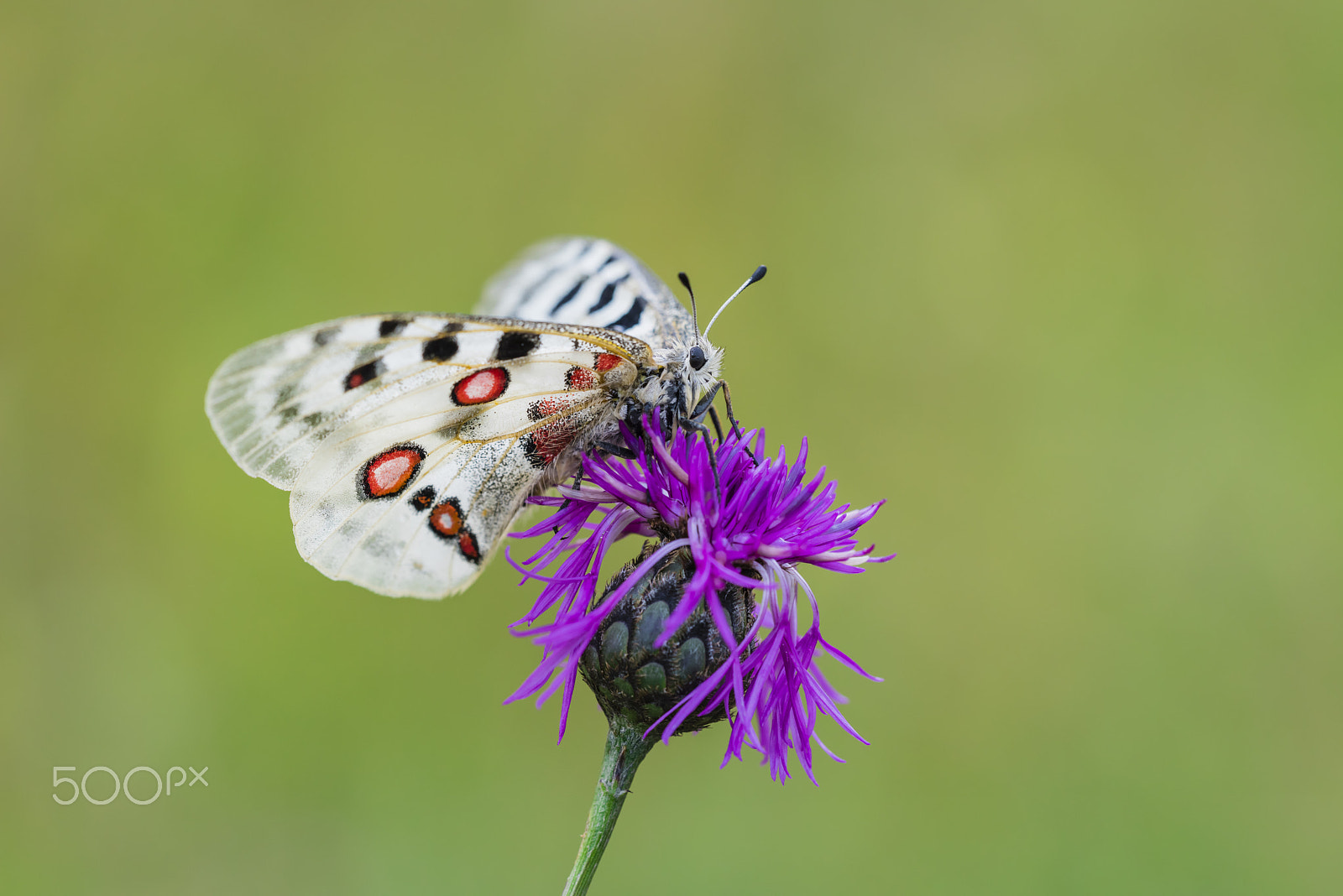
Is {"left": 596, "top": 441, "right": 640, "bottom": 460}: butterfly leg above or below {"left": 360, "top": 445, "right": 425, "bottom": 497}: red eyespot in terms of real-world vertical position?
above

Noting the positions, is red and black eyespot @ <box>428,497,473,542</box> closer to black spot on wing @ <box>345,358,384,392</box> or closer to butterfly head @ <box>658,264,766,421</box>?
black spot on wing @ <box>345,358,384,392</box>

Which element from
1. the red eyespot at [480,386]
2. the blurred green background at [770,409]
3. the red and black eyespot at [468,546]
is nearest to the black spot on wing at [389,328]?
the red eyespot at [480,386]

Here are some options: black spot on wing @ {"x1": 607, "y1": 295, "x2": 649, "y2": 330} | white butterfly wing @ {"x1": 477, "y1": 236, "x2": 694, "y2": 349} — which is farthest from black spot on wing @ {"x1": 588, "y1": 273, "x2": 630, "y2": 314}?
black spot on wing @ {"x1": 607, "y1": 295, "x2": 649, "y2": 330}

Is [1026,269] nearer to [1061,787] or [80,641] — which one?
[1061,787]

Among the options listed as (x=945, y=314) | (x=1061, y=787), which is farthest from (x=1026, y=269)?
(x=1061, y=787)

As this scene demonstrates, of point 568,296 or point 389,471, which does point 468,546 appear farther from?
point 568,296

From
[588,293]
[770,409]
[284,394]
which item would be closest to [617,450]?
[284,394]
